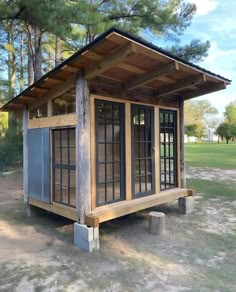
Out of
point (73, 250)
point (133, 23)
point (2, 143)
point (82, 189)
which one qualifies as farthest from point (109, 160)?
point (2, 143)

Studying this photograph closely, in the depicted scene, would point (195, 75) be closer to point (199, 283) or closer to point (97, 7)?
point (199, 283)

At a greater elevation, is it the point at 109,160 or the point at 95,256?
the point at 109,160

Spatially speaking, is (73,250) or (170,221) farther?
(170,221)

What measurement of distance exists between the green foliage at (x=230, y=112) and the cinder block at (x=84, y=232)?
4540 cm

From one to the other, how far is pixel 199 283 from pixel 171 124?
10.3 feet

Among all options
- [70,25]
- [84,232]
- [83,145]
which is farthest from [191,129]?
[84,232]

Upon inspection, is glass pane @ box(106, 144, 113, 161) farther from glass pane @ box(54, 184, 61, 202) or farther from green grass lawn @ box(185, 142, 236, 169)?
green grass lawn @ box(185, 142, 236, 169)

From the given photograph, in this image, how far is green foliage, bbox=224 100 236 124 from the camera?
4453cm

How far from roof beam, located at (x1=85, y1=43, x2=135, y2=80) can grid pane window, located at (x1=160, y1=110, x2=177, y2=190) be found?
6.30 ft

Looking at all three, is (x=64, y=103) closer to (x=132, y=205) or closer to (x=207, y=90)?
(x=132, y=205)

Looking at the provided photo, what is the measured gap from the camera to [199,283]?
2391mm

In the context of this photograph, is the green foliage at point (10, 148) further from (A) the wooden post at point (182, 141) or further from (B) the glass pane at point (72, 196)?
(A) the wooden post at point (182, 141)

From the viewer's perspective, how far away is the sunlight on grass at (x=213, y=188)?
250 inches

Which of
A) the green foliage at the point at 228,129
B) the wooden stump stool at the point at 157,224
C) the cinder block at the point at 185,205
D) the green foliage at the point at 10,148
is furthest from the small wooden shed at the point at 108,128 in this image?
the green foliage at the point at 228,129
